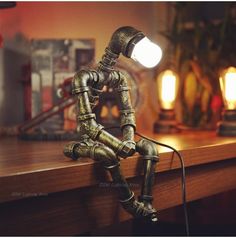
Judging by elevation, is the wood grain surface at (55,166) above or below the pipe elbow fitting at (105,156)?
below

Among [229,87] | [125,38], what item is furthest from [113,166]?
[229,87]

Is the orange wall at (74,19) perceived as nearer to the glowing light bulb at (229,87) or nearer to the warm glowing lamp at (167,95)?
the warm glowing lamp at (167,95)

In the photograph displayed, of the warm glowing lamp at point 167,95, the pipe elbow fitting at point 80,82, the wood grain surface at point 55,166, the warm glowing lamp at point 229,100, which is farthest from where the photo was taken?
the warm glowing lamp at point 167,95

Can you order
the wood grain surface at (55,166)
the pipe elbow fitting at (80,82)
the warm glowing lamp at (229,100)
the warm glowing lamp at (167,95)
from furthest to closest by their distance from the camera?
the warm glowing lamp at (167,95) < the warm glowing lamp at (229,100) < the pipe elbow fitting at (80,82) < the wood grain surface at (55,166)

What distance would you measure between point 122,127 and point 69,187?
0.19 meters

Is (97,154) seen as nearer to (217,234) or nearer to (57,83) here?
(57,83)

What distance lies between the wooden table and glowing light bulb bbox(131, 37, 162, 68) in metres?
0.20

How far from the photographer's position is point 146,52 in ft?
3.11

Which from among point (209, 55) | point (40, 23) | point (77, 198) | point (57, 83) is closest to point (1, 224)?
point (77, 198)

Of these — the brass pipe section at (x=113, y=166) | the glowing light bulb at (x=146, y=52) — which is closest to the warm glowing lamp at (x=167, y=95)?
the glowing light bulb at (x=146, y=52)

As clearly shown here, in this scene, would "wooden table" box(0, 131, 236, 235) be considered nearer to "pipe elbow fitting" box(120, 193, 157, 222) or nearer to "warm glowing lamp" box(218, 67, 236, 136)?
"pipe elbow fitting" box(120, 193, 157, 222)

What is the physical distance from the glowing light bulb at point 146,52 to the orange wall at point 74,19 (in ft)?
2.47

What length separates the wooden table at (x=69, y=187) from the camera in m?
0.76

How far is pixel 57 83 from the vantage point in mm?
1524
